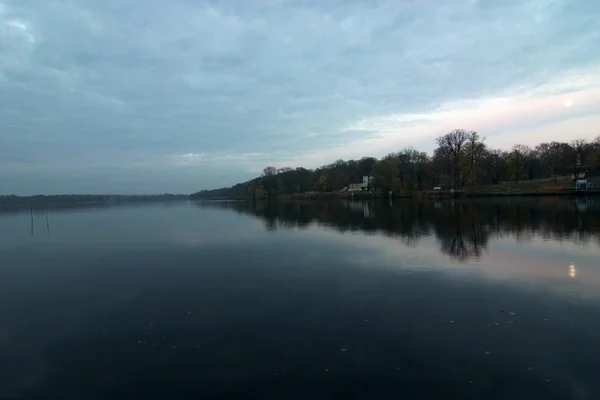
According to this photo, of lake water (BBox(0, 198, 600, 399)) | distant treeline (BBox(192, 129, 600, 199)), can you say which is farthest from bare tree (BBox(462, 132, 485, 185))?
lake water (BBox(0, 198, 600, 399))

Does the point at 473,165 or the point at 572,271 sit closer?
the point at 572,271

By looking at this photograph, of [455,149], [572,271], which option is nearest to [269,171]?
[455,149]

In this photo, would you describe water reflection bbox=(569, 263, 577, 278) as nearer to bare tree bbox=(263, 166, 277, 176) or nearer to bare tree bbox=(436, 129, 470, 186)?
bare tree bbox=(436, 129, 470, 186)

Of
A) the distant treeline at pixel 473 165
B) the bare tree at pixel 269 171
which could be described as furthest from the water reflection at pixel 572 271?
the bare tree at pixel 269 171

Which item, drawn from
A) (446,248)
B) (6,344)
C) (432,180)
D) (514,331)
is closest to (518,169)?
(432,180)

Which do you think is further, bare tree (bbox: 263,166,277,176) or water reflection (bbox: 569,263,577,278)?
bare tree (bbox: 263,166,277,176)

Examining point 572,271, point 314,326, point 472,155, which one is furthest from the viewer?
point 472,155

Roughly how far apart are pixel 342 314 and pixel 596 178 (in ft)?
269

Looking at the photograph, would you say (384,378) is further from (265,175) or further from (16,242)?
(265,175)

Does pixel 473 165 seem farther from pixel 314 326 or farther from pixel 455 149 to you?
→ pixel 314 326

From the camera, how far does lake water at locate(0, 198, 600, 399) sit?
620 cm

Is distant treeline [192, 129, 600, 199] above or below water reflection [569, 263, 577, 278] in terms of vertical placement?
above

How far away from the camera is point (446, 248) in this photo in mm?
17984

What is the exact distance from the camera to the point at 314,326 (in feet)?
28.3
